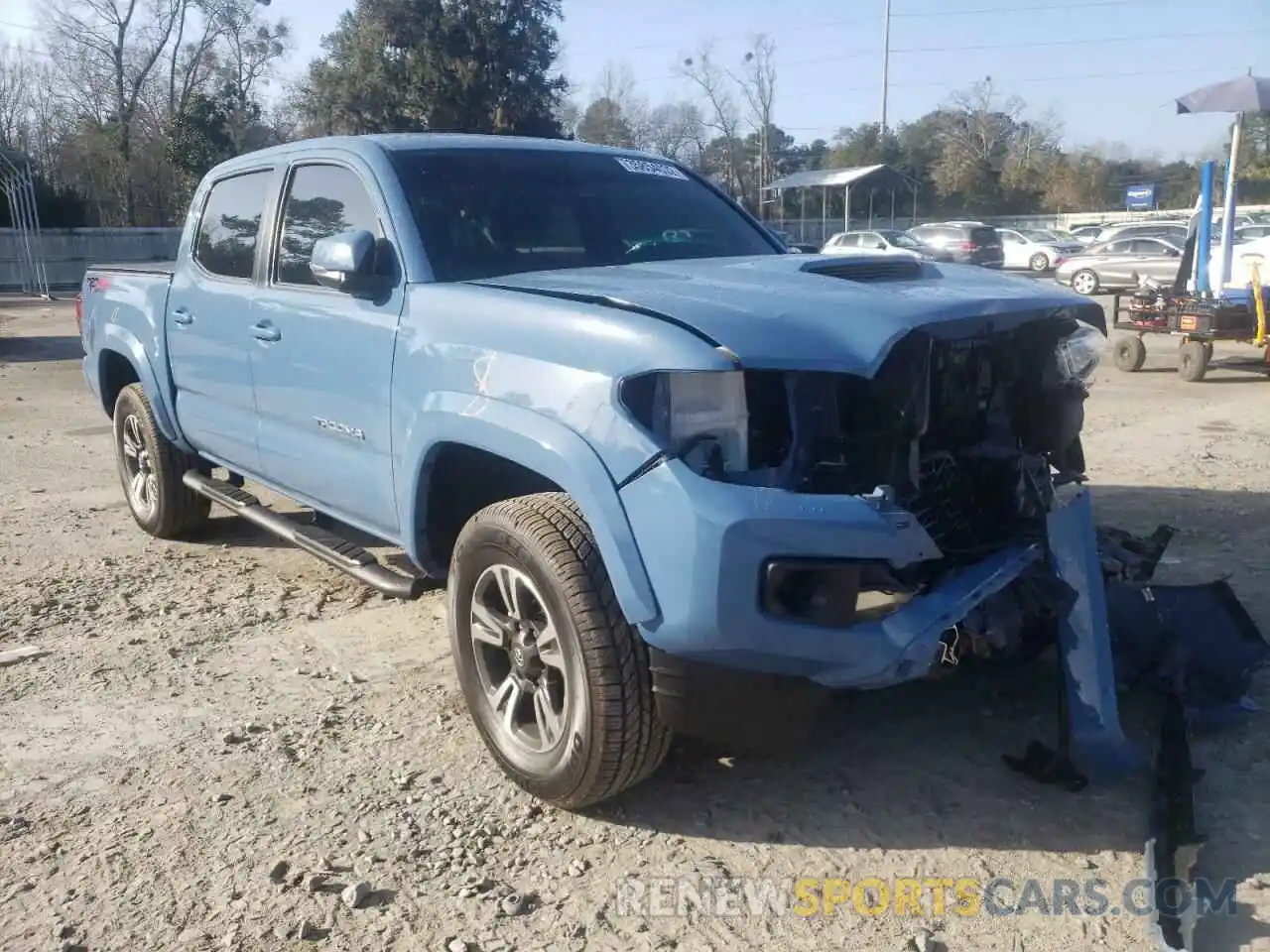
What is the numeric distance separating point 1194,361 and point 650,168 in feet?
29.9

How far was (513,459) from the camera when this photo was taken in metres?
3.08

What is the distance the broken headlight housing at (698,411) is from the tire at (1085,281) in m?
25.0

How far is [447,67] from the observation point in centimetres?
3388

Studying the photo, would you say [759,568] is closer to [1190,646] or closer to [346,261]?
[346,261]

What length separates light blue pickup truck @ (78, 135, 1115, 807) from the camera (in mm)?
2701

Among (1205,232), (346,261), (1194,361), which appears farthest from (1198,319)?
(346,261)

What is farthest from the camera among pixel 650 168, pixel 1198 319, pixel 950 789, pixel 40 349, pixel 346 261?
pixel 40 349

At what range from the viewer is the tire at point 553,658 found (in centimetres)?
288

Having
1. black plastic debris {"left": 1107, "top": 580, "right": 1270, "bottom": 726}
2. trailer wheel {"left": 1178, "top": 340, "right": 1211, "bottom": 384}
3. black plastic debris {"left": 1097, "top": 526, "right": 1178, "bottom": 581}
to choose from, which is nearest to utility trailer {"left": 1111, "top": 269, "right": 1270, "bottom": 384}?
trailer wheel {"left": 1178, "top": 340, "right": 1211, "bottom": 384}

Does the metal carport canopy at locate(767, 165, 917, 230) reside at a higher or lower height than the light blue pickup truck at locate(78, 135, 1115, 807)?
higher

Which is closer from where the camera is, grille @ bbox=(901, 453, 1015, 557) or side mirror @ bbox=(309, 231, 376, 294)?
grille @ bbox=(901, 453, 1015, 557)

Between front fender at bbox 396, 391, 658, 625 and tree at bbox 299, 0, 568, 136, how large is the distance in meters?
31.8

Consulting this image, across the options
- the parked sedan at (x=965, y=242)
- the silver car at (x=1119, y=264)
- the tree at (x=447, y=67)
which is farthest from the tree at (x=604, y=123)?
the silver car at (x=1119, y=264)

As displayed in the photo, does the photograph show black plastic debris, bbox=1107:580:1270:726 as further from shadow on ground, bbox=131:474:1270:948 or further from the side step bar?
the side step bar
